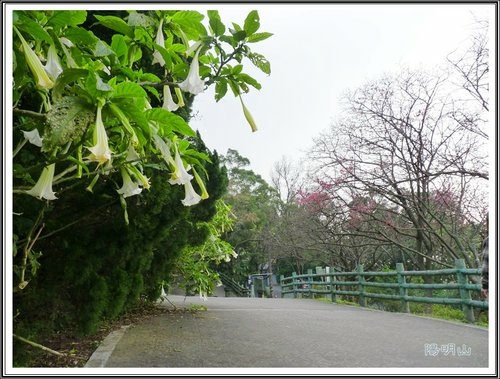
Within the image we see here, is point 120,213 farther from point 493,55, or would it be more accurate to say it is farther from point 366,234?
point 366,234

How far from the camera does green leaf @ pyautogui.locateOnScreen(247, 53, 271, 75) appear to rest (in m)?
1.34

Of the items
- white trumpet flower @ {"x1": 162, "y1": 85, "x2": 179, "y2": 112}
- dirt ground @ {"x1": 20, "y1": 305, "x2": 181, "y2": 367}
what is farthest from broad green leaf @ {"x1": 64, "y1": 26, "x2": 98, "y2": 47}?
dirt ground @ {"x1": 20, "y1": 305, "x2": 181, "y2": 367}

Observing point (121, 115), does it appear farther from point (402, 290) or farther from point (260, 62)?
point (402, 290)

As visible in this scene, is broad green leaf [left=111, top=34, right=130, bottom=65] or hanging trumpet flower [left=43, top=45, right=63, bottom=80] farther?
broad green leaf [left=111, top=34, right=130, bottom=65]

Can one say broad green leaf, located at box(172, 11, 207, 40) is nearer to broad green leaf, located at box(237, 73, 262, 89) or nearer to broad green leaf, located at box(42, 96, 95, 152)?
broad green leaf, located at box(237, 73, 262, 89)

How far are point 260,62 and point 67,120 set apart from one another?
0.66 meters

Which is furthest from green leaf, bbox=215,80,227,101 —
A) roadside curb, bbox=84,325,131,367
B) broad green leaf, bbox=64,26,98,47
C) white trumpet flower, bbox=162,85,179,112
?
roadside curb, bbox=84,325,131,367

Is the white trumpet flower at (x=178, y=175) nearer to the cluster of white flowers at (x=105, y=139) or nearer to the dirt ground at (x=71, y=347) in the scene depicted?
the cluster of white flowers at (x=105, y=139)

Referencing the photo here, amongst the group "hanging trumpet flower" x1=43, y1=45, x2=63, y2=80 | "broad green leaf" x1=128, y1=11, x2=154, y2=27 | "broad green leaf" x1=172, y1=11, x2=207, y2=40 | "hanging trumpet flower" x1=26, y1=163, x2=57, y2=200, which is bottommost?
"hanging trumpet flower" x1=26, y1=163, x2=57, y2=200

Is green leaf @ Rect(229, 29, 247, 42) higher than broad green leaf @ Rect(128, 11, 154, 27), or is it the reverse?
broad green leaf @ Rect(128, 11, 154, 27)

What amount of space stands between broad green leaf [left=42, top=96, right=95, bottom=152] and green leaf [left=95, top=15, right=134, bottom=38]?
0.40m

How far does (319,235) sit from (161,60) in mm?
10064

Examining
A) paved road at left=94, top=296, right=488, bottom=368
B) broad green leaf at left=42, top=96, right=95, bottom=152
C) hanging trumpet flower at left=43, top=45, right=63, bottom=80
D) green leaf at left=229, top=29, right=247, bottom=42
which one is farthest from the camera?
paved road at left=94, top=296, right=488, bottom=368

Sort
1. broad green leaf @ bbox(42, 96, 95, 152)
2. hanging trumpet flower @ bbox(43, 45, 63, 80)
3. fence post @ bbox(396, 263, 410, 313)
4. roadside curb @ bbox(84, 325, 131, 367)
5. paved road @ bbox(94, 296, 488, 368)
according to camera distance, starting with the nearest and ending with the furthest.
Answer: broad green leaf @ bbox(42, 96, 95, 152) < hanging trumpet flower @ bbox(43, 45, 63, 80) < roadside curb @ bbox(84, 325, 131, 367) < paved road @ bbox(94, 296, 488, 368) < fence post @ bbox(396, 263, 410, 313)
